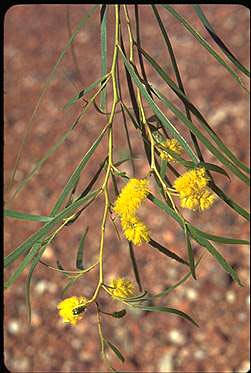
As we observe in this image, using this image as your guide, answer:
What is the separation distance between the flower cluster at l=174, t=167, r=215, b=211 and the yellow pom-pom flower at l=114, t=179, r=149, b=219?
0.03 metres

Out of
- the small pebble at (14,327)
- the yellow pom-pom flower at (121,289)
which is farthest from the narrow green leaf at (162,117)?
the small pebble at (14,327)

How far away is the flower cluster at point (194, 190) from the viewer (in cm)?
58

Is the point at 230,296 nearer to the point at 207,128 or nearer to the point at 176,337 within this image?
the point at 176,337

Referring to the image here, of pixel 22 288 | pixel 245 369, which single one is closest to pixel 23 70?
pixel 22 288

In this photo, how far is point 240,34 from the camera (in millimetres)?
2904

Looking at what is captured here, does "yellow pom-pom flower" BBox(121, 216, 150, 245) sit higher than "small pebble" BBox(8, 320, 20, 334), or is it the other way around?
"small pebble" BBox(8, 320, 20, 334)

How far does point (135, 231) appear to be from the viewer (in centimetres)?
60

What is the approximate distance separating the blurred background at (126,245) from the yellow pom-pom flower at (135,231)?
2.54ft

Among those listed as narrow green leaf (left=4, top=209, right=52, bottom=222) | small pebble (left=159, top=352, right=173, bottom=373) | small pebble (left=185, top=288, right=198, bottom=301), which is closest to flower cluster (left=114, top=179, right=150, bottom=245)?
→ narrow green leaf (left=4, top=209, right=52, bottom=222)

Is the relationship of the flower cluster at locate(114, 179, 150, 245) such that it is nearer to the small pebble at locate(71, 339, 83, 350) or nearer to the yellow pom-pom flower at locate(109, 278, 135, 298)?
the yellow pom-pom flower at locate(109, 278, 135, 298)

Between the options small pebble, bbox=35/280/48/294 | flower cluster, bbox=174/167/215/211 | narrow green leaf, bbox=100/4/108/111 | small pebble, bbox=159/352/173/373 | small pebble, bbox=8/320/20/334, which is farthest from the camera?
small pebble, bbox=35/280/48/294

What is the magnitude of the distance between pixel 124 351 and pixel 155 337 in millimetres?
100

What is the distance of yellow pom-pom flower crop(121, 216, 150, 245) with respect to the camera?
592 mm

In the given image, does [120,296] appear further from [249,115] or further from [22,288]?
[249,115]
